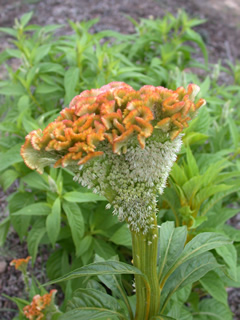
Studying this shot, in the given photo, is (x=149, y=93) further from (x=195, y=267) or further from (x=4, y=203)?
(x=4, y=203)

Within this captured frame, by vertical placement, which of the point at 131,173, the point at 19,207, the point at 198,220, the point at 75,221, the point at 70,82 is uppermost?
the point at 131,173

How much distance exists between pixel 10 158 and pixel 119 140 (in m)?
1.64

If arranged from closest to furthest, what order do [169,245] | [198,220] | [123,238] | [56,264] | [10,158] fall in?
[169,245] → [198,220] → [123,238] → [10,158] → [56,264]

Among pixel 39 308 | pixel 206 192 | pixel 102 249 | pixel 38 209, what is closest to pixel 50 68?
pixel 38 209

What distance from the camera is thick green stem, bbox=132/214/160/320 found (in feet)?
4.52

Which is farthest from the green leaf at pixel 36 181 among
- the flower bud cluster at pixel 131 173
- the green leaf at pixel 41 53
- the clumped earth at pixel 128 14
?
the clumped earth at pixel 128 14

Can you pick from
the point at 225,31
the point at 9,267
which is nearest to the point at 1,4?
the point at 225,31

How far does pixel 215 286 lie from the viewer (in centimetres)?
225

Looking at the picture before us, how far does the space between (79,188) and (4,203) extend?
5.51ft

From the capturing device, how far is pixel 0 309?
2.78 metres

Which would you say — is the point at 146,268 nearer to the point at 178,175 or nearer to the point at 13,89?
the point at 178,175

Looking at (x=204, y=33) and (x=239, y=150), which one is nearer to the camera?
(x=239, y=150)

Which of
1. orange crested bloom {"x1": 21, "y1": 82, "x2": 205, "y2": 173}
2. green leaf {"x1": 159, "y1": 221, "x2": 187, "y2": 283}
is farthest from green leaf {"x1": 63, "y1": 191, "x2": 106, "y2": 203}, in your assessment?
orange crested bloom {"x1": 21, "y1": 82, "x2": 205, "y2": 173}

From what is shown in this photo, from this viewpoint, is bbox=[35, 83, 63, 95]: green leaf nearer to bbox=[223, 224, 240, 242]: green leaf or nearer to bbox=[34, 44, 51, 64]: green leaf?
bbox=[34, 44, 51, 64]: green leaf
